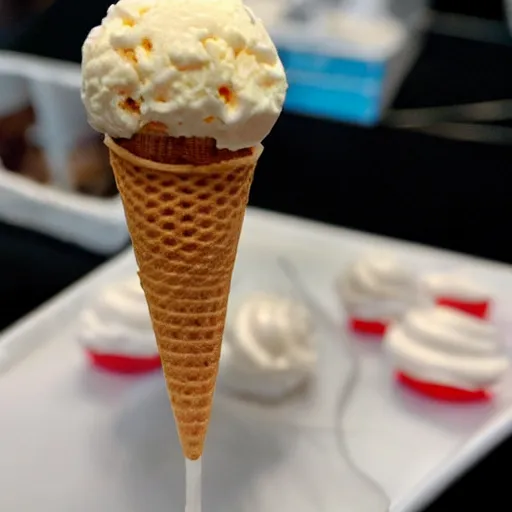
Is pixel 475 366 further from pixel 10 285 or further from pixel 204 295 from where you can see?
pixel 10 285

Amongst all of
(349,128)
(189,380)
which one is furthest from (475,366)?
(349,128)

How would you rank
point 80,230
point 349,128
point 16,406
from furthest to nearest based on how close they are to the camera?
point 349,128 → point 80,230 → point 16,406

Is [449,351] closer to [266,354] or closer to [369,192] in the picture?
[266,354]

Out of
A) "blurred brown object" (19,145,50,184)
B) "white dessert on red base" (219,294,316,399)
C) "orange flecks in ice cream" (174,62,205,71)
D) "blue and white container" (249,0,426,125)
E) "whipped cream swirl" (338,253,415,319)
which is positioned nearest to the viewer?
"orange flecks in ice cream" (174,62,205,71)

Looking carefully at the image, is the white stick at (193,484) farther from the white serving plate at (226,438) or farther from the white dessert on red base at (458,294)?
the white dessert on red base at (458,294)

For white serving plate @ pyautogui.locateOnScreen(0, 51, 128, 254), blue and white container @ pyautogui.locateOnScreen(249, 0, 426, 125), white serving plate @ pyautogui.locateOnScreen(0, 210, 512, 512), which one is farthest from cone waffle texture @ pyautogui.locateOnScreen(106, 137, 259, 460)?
blue and white container @ pyautogui.locateOnScreen(249, 0, 426, 125)

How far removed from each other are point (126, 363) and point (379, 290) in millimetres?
322

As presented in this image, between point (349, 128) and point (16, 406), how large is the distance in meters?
1.08

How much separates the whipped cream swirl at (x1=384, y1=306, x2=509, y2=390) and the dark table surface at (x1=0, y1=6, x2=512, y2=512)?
37 centimetres

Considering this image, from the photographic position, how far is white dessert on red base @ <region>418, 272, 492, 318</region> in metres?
0.95

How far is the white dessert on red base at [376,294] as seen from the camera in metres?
0.94

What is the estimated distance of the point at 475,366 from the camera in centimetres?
83

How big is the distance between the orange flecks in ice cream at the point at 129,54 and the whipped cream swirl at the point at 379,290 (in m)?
0.54

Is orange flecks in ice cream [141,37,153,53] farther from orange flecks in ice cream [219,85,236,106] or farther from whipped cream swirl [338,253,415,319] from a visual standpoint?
whipped cream swirl [338,253,415,319]
